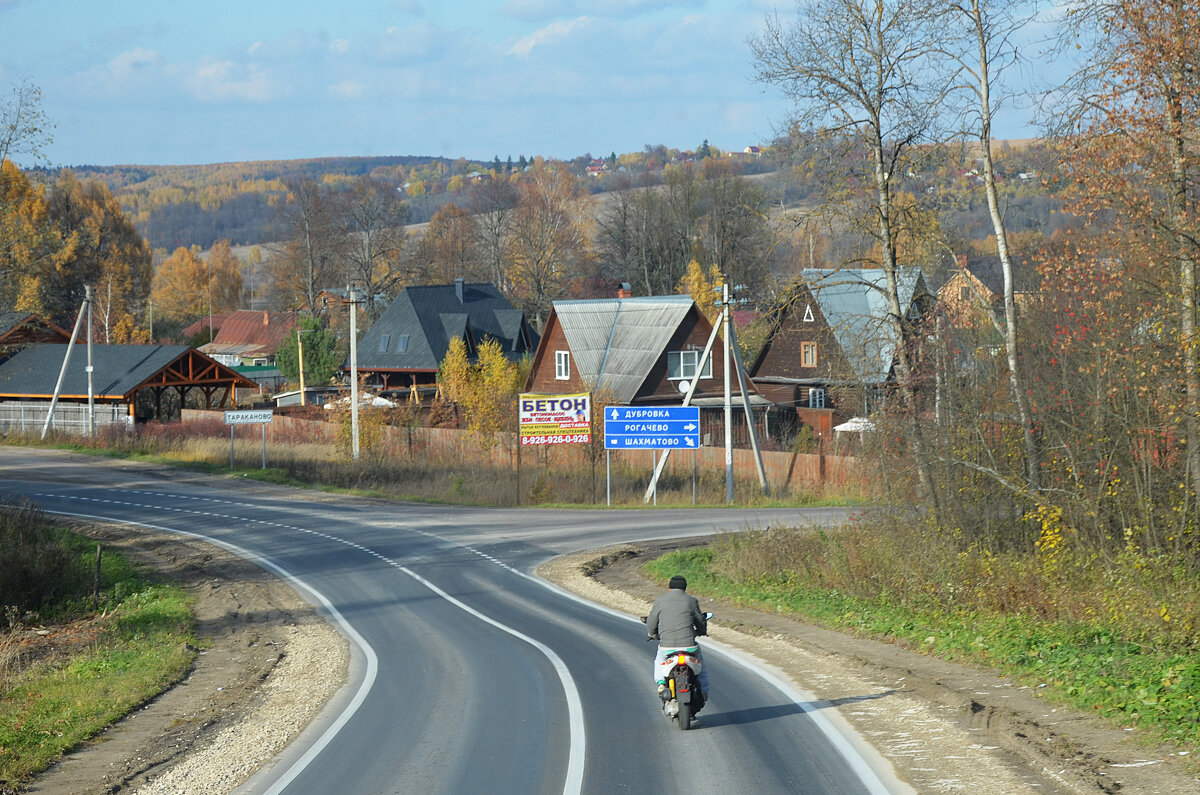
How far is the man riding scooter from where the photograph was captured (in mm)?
11102

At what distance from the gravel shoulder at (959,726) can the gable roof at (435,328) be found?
5791cm

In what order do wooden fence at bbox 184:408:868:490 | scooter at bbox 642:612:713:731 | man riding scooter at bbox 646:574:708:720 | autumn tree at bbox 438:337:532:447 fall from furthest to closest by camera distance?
autumn tree at bbox 438:337:532:447
wooden fence at bbox 184:408:868:490
man riding scooter at bbox 646:574:708:720
scooter at bbox 642:612:713:731

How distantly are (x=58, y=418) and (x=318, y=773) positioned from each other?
183 feet

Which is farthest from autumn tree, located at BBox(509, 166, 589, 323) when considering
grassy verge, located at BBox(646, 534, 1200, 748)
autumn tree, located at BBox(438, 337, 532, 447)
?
grassy verge, located at BBox(646, 534, 1200, 748)

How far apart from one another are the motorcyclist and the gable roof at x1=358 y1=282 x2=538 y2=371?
6046 cm

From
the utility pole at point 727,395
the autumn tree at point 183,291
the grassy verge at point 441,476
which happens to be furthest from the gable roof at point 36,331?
the autumn tree at point 183,291

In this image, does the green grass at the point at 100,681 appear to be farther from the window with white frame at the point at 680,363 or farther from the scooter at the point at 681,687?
the window with white frame at the point at 680,363

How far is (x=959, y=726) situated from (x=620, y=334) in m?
47.6

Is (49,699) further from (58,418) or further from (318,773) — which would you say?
(58,418)

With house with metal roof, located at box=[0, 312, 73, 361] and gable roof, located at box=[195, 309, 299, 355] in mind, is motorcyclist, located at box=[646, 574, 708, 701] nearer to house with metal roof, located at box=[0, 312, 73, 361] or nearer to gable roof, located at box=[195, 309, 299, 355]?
house with metal roof, located at box=[0, 312, 73, 361]

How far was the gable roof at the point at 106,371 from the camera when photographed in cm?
5762

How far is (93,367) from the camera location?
2275 inches

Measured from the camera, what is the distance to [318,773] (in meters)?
9.98

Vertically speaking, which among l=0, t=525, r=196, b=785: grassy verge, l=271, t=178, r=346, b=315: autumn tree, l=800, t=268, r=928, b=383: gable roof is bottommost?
l=0, t=525, r=196, b=785: grassy verge
